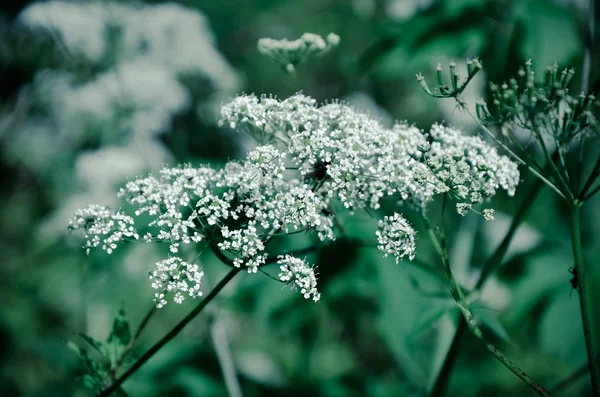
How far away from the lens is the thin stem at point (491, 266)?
2.79 m

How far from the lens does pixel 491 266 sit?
9.34 ft

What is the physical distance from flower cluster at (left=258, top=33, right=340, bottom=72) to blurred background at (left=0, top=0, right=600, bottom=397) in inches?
30.0

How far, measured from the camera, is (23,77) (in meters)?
9.00

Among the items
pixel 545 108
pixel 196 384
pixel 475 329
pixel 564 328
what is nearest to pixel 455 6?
pixel 545 108

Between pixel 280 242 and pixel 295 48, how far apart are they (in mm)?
1895

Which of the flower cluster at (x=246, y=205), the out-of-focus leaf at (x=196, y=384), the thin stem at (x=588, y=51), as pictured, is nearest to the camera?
the flower cluster at (x=246, y=205)

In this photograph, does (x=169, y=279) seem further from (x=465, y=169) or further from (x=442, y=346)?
(x=442, y=346)

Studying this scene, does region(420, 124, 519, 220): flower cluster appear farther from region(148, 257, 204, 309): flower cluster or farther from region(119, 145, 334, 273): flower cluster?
region(148, 257, 204, 309): flower cluster

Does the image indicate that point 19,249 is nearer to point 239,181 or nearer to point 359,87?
point 359,87

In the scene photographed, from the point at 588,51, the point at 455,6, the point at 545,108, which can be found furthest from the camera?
the point at 455,6

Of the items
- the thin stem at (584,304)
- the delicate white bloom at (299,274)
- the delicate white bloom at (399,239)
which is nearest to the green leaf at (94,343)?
the delicate white bloom at (299,274)

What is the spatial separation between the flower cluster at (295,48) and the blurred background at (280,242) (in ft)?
2.50

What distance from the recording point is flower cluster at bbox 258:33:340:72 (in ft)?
8.32

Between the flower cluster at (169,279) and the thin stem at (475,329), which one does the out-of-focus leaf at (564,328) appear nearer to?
the thin stem at (475,329)
